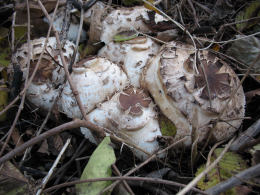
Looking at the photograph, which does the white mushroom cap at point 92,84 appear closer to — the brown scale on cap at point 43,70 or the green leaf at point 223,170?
the brown scale on cap at point 43,70

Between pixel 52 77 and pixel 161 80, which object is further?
pixel 52 77

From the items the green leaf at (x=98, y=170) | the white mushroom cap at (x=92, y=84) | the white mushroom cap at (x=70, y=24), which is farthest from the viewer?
the white mushroom cap at (x=70, y=24)

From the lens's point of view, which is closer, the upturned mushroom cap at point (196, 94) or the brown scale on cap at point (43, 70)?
the upturned mushroom cap at point (196, 94)

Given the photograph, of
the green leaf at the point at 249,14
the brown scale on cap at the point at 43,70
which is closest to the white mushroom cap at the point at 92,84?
the brown scale on cap at the point at 43,70

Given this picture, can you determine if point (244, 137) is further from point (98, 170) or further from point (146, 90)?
point (98, 170)

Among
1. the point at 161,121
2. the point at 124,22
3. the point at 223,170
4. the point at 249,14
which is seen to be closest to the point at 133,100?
the point at 161,121

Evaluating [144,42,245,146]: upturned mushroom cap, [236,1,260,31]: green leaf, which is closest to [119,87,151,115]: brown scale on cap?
[144,42,245,146]: upturned mushroom cap

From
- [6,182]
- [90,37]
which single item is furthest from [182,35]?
[6,182]

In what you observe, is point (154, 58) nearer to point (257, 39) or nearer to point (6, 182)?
point (257, 39)
